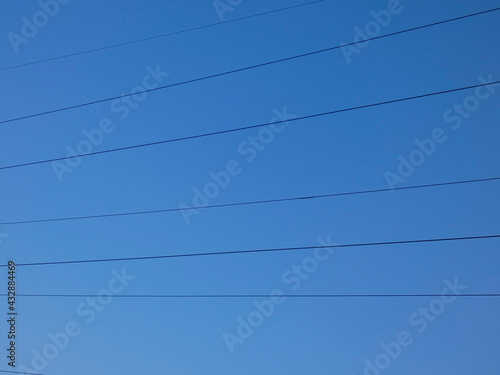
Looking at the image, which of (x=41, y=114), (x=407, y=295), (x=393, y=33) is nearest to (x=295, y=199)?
(x=407, y=295)

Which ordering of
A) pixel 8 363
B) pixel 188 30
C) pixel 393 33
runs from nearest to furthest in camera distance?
pixel 393 33 → pixel 188 30 → pixel 8 363

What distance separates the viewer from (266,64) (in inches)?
133

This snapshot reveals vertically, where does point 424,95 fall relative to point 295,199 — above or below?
above

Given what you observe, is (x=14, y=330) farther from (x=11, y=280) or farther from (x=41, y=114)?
(x=41, y=114)

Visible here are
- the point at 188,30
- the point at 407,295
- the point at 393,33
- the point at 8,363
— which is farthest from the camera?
the point at 8,363

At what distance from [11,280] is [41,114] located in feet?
4.03

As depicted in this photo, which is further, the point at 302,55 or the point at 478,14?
the point at 302,55

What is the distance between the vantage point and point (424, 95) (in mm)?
2984

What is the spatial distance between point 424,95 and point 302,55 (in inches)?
29.7

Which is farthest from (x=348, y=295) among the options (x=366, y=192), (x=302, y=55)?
(x=302, y=55)

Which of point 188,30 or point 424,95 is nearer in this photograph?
point 424,95

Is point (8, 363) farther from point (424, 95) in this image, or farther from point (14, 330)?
point (424, 95)

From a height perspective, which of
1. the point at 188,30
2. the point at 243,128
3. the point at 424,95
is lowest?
the point at 424,95

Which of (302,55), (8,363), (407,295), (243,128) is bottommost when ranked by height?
(407,295)
